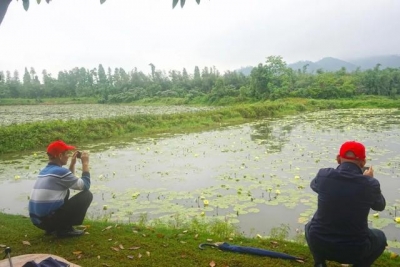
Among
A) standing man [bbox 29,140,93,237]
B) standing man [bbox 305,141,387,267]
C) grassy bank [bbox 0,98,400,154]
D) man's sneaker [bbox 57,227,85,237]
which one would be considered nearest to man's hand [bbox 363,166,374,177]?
standing man [bbox 305,141,387,267]

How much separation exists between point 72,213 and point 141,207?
2.51 m

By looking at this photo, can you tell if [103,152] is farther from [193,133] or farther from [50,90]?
[50,90]

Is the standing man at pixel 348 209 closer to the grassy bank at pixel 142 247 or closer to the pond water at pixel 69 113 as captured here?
the grassy bank at pixel 142 247

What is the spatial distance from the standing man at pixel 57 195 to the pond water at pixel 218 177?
1846mm

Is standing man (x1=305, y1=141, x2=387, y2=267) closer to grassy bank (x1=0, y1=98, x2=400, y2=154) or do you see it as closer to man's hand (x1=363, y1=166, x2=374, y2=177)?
man's hand (x1=363, y1=166, x2=374, y2=177)

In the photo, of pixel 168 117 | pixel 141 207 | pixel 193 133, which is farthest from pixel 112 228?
pixel 168 117

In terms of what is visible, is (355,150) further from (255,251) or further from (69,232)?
(69,232)

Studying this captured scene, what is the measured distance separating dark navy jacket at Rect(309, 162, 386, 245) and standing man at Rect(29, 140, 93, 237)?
2596 mm

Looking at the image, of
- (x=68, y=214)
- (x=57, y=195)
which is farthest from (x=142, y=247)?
(x=57, y=195)

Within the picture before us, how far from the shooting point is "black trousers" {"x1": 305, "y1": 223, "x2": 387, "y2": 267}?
2.83 metres

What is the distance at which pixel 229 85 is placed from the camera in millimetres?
50000

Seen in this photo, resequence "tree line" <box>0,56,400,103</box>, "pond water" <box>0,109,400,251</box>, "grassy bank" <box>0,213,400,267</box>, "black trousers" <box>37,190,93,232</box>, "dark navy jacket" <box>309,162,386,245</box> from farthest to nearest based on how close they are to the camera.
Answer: "tree line" <box>0,56,400,103</box> → "pond water" <box>0,109,400,251</box> → "black trousers" <box>37,190,93,232</box> → "grassy bank" <box>0,213,400,267</box> → "dark navy jacket" <box>309,162,386,245</box>

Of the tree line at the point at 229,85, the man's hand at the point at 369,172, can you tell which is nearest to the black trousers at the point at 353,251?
the man's hand at the point at 369,172

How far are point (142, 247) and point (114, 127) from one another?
43.8 feet
